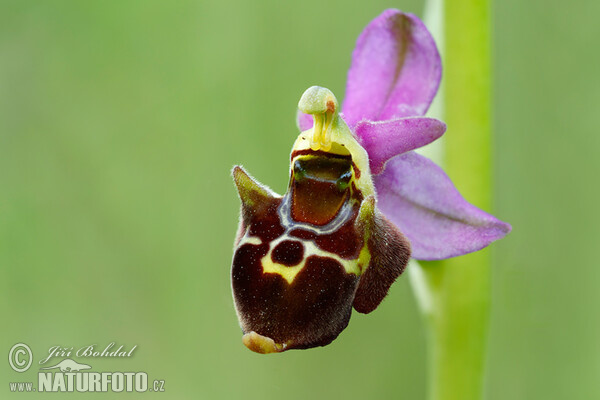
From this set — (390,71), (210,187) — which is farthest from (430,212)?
(210,187)

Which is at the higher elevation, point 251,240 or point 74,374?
point 251,240

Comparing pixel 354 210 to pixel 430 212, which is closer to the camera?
pixel 354 210

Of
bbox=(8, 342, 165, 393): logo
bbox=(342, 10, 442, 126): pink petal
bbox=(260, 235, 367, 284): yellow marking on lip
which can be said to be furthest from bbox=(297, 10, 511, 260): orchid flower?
bbox=(8, 342, 165, 393): logo

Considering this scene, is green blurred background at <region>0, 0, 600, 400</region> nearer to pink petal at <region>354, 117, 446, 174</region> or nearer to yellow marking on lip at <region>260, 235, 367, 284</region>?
pink petal at <region>354, 117, 446, 174</region>

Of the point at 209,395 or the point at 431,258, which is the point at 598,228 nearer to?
the point at 209,395

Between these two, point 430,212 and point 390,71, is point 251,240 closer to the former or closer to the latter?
point 430,212

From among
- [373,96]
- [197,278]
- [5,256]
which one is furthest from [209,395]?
[373,96]

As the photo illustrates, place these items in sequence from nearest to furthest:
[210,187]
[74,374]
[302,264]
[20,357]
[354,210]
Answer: [302,264] → [354,210] → [74,374] → [20,357] → [210,187]
